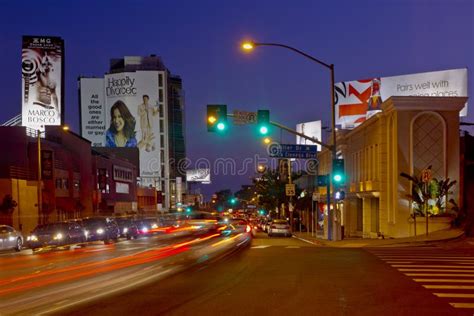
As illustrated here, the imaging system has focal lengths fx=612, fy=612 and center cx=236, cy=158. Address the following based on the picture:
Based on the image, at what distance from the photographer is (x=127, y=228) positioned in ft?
154

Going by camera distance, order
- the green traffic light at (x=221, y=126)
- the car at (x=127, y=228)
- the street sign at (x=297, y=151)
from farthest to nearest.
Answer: the car at (x=127, y=228), the street sign at (x=297, y=151), the green traffic light at (x=221, y=126)

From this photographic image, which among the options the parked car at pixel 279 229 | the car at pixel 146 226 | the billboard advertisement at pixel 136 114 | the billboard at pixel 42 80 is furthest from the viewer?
the billboard advertisement at pixel 136 114

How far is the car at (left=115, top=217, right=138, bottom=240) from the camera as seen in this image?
4597 cm

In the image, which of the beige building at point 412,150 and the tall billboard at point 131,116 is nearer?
the beige building at point 412,150

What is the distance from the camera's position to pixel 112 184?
286 feet

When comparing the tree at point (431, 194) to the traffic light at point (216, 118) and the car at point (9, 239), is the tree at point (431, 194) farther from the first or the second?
the car at point (9, 239)

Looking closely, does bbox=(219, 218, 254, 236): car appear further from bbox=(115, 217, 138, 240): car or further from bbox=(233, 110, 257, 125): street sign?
bbox=(233, 110, 257, 125): street sign

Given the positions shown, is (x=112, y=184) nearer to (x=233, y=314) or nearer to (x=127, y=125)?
(x=127, y=125)

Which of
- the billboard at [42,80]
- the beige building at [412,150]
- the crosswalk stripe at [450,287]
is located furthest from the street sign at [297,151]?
the billboard at [42,80]

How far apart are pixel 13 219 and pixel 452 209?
32727mm

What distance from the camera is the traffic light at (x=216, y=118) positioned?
26.0 m

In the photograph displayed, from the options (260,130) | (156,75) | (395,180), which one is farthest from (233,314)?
(156,75)

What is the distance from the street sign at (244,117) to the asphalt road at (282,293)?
9958 mm

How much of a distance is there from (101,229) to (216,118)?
18170 mm
